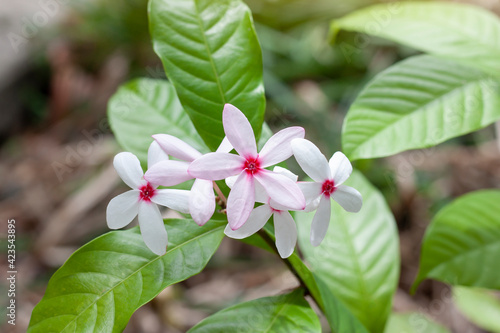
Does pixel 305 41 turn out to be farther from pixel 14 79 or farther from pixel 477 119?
pixel 477 119

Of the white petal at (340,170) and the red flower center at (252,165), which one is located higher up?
the red flower center at (252,165)

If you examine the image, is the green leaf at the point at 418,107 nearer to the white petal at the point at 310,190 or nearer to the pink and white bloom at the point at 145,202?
the white petal at the point at 310,190

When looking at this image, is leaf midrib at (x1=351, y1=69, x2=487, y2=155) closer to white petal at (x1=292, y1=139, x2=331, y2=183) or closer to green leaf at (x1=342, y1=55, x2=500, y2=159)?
green leaf at (x1=342, y1=55, x2=500, y2=159)

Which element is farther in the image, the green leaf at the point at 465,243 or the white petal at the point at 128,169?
the green leaf at the point at 465,243

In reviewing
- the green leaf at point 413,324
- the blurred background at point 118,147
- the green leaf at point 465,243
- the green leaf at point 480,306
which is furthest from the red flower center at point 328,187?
the blurred background at point 118,147

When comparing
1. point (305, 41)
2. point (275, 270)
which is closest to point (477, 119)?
point (275, 270)

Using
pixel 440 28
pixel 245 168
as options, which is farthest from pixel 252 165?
pixel 440 28

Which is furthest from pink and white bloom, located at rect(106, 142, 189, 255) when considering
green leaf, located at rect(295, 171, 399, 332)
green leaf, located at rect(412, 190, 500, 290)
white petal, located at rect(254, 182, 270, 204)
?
green leaf, located at rect(412, 190, 500, 290)
